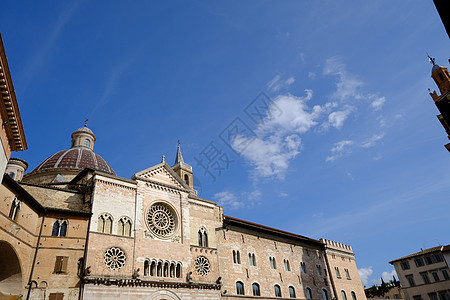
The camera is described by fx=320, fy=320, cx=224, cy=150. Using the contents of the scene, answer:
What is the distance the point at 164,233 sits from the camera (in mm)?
28078

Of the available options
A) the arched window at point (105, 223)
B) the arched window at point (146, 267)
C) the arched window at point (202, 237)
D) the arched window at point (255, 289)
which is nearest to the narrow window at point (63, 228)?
the arched window at point (105, 223)

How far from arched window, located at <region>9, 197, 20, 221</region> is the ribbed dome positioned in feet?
60.0

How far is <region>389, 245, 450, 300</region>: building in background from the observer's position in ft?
155

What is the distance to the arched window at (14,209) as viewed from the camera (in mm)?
20531

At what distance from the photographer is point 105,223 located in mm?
24797

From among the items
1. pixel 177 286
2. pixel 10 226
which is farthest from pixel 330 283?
pixel 10 226

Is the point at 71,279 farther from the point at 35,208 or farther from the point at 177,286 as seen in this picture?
the point at 177,286

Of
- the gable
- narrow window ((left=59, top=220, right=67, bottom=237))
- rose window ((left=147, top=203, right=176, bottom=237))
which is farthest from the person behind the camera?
the gable

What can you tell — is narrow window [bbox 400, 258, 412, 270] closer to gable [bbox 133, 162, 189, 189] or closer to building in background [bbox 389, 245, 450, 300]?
building in background [bbox 389, 245, 450, 300]

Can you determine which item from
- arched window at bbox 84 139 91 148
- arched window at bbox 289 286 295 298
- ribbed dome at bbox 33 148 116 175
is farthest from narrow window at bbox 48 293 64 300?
arched window at bbox 84 139 91 148

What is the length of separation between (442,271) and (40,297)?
5280 cm

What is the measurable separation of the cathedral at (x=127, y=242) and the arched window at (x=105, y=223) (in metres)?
0.08

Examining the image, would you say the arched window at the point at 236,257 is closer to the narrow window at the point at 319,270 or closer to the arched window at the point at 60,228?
the narrow window at the point at 319,270

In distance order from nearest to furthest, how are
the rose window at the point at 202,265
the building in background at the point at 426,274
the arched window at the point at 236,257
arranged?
1. the rose window at the point at 202,265
2. the arched window at the point at 236,257
3. the building in background at the point at 426,274
